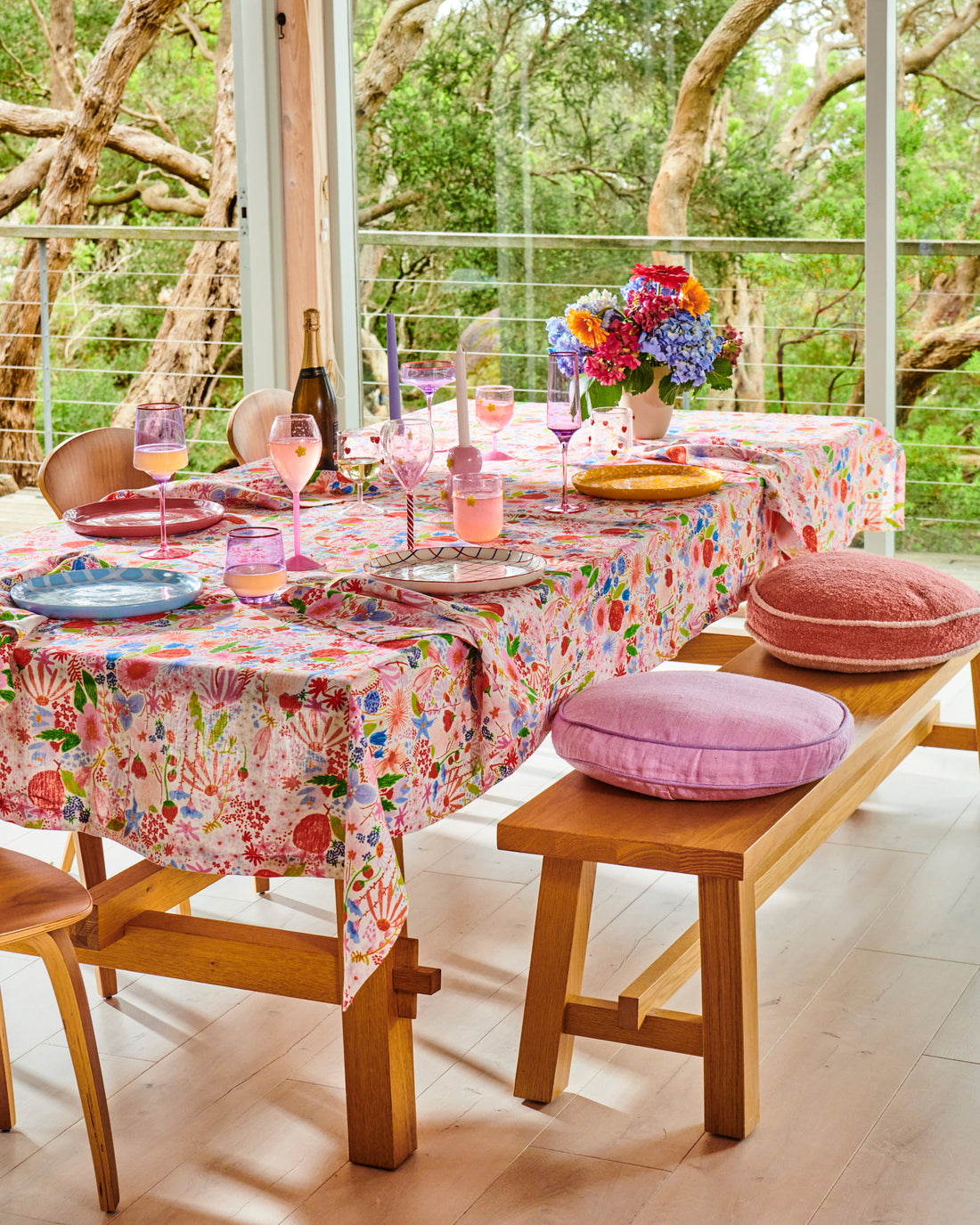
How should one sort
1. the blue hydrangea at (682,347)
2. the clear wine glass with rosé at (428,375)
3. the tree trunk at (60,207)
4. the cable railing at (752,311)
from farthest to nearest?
the tree trunk at (60,207) < the cable railing at (752,311) < the blue hydrangea at (682,347) < the clear wine glass with rosé at (428,375)

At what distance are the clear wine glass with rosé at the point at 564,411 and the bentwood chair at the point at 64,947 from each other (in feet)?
3.28

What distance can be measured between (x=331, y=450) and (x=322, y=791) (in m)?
1.22

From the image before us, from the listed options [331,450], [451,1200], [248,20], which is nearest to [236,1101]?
[451,1200]

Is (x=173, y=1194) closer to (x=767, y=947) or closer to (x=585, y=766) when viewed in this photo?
(x=585, y=766)

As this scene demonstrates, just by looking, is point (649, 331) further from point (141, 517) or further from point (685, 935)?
point (685, 935)

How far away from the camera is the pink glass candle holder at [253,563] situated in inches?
71.5

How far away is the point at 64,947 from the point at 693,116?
11.3 feet

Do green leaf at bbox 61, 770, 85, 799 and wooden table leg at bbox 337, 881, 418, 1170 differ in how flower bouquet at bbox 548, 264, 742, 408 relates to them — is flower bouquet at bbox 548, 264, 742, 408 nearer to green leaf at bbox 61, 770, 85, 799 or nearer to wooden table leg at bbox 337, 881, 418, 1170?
wooden table leg at bbox 337, 881, 418, 1170

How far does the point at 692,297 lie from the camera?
9.26 ft

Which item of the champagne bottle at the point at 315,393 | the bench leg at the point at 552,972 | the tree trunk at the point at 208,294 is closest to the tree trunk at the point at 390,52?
the tree trunk at the point at 208,294

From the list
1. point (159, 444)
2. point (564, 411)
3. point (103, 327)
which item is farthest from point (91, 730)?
point (103, 327)

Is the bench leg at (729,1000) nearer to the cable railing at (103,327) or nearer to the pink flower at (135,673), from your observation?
the pink flower at (135,673)

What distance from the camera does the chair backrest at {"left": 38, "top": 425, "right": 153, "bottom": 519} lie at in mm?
2652

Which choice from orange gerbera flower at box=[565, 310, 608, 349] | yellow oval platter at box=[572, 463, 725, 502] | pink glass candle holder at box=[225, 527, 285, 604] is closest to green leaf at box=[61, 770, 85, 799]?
pink glass candle holder at box=[225, 527, 285, 604]
